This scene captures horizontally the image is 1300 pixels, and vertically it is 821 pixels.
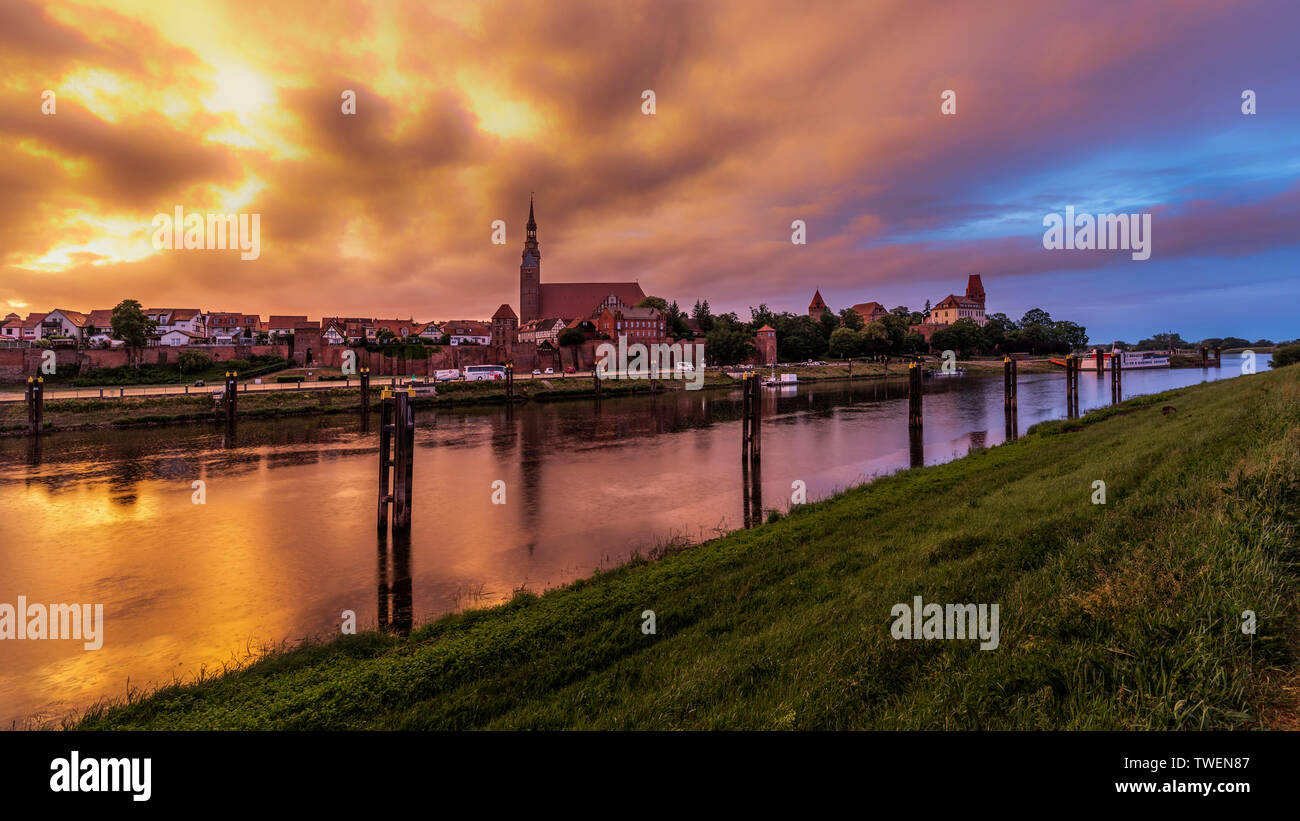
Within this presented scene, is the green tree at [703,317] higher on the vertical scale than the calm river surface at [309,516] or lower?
higher

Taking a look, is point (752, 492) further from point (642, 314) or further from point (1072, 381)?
point (642, 314)

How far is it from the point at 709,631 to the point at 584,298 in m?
119

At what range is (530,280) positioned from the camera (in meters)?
Result: 118

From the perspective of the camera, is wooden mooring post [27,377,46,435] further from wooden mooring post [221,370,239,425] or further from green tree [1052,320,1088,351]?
green tree [1052,320,1088,351]

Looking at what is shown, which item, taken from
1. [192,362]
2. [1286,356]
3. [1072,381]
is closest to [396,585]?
[1072,381]

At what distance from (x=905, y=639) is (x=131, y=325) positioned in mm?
85054

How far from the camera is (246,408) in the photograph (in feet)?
135

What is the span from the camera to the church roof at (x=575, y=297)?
120 meters

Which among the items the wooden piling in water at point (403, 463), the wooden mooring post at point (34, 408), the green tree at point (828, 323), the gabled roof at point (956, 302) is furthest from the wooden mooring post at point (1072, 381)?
the gabled roof at point (956, 302)

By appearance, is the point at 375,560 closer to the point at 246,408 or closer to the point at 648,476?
→ the point at 648,476

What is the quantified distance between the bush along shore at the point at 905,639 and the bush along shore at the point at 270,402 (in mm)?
39688

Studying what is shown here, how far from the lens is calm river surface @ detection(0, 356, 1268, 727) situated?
32.0ft

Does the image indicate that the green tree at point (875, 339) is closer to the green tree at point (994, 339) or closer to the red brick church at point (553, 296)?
the green tree at point (994, 339)

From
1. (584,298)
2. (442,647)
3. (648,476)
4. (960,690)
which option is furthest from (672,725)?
(584,298)
